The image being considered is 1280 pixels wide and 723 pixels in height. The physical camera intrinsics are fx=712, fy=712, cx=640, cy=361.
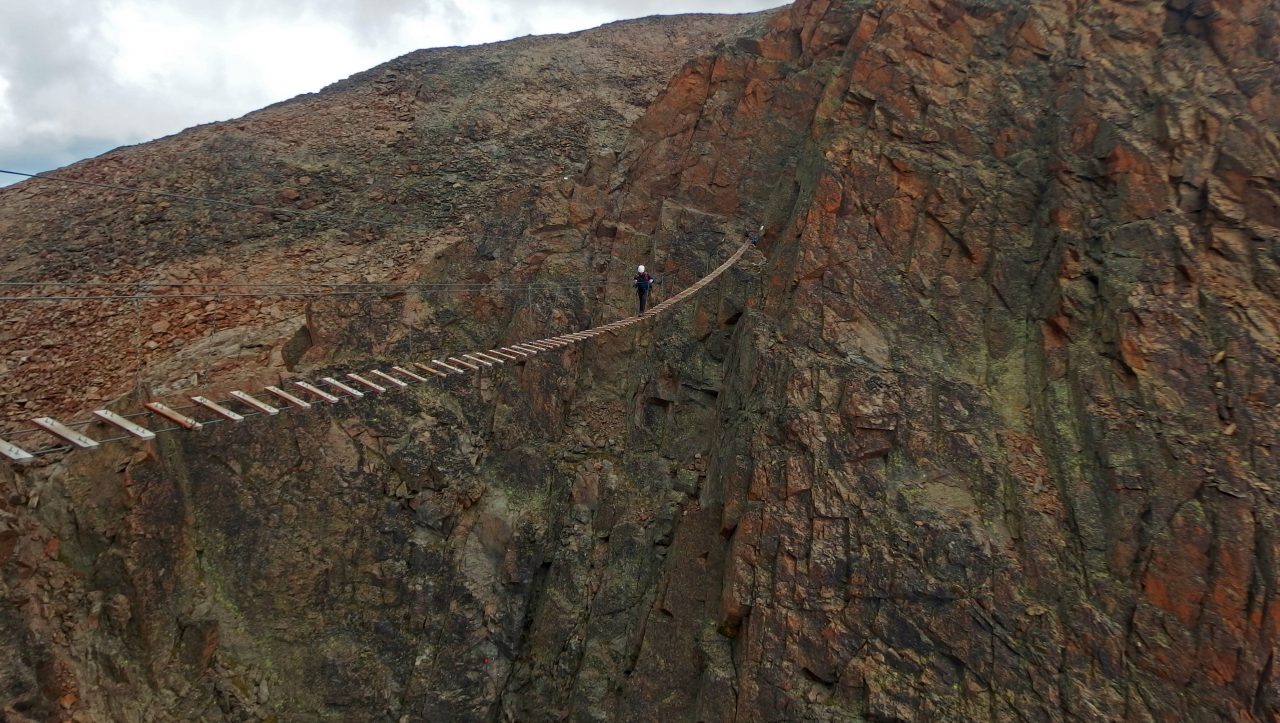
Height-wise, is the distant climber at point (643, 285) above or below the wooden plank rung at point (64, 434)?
below

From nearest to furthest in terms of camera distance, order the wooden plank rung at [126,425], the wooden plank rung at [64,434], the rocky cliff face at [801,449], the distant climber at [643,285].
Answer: the wooden plank rung at [64,434], the wooden plank rung at [126,425], the rocky cliff face at [801,449], the distant climber at [643,285]

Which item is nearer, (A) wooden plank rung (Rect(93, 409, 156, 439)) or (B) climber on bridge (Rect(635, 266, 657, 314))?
(A) wooden plank rung (Rect(93, 409, 156, 439))

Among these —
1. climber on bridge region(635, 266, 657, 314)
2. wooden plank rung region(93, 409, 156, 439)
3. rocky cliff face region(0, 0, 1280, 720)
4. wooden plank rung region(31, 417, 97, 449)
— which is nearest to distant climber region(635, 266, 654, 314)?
climber on bridge region(635, 266, 657, 314)

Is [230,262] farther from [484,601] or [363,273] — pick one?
[484,601]

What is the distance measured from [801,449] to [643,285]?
5674 mm

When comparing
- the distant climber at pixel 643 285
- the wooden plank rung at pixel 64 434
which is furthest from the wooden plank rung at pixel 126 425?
the distant climber at pixel 643 285

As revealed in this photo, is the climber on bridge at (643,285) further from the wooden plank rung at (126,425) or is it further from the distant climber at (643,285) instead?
the wooden plank rung at (126,425)

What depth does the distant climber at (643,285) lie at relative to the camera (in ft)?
48.3

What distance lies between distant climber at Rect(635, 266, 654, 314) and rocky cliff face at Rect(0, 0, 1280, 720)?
2.29ft

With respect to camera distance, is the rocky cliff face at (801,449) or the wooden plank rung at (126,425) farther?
the rocky cliff face at (801,449)

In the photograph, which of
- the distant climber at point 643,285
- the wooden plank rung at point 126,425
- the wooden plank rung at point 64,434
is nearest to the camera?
the wooden plank rung at point 64,434

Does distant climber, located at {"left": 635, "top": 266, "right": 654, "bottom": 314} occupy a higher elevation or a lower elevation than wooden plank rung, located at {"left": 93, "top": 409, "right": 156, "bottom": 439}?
lower

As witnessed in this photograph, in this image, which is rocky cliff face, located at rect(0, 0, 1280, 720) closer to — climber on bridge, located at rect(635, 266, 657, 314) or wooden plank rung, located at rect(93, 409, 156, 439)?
climber on bridge, located at rect(635, 266, 657, 314)

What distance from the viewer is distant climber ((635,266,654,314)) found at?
1473 centimetres
